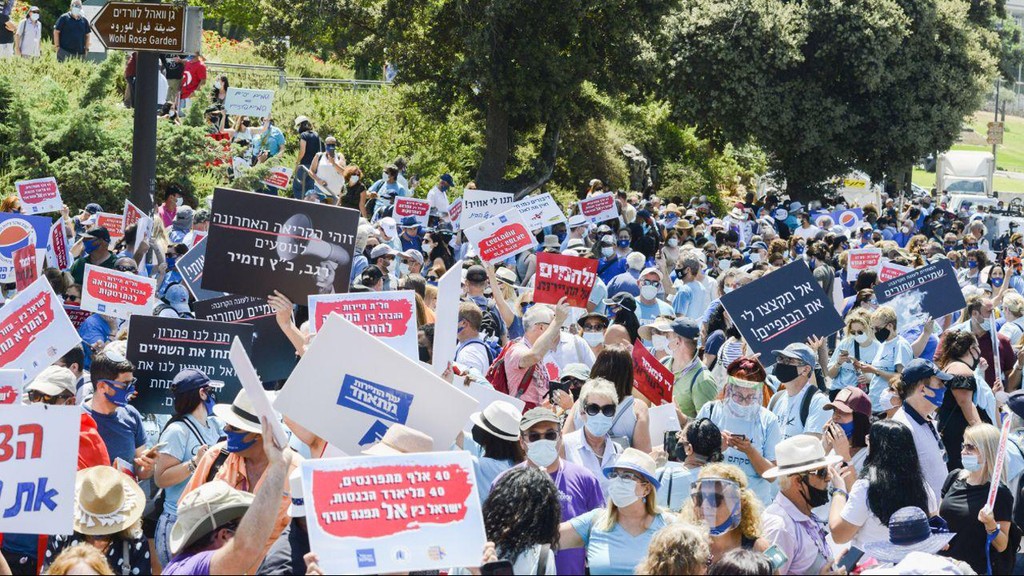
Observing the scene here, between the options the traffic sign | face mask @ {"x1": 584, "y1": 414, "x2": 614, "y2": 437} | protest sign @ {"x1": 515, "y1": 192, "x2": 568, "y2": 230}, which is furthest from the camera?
protest sign @ {"x1": 515, "y1": 192, "x2": 568, "y2": 230}

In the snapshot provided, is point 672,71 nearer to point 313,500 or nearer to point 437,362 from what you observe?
point 437,362

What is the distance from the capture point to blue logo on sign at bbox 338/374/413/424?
239 inches

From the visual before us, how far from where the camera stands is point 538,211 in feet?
51.2

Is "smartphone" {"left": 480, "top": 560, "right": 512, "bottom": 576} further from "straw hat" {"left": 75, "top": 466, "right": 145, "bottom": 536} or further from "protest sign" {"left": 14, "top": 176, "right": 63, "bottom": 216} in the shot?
"protest sign" {"left": 14, "top": 176, "right": 63, "bottom": 216}

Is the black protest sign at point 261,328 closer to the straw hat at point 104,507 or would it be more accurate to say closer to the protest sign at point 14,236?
the protest sign at point 14,236

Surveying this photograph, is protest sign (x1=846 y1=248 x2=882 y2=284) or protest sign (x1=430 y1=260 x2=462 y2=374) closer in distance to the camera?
protest sign (x1=430 y1=260 x2=462 y2=374)

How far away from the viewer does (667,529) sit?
509cm

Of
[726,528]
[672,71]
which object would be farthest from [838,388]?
[672,71]

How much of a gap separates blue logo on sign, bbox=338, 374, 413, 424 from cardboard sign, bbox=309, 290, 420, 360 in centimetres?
199

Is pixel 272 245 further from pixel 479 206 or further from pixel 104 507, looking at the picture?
pixel 479 206

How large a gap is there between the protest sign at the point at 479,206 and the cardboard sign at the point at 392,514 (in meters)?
11.3

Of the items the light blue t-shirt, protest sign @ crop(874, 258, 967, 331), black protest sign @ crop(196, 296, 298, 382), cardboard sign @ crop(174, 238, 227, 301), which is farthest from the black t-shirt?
cardboard sign @ crop(174, 238, 227, 301)

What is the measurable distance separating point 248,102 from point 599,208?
8306 millimetres

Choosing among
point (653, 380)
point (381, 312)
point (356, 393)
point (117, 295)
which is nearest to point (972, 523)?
point (653, 380)
